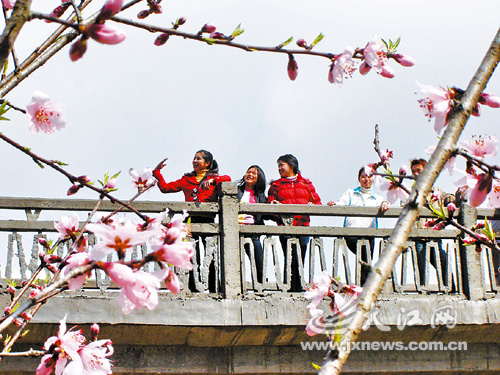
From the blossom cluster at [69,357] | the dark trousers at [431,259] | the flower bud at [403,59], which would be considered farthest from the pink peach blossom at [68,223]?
the dark trousers at [431,259]

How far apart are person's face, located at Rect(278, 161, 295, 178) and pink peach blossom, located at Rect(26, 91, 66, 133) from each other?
4.06 meters

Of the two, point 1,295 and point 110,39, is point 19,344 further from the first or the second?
point 110,39

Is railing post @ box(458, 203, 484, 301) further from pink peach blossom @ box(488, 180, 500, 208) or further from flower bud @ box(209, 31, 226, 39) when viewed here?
flower bud @ box(209, 31, 226, 39)

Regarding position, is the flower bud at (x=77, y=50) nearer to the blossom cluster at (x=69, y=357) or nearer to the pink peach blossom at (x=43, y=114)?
the blossom cluster at (x=69, y=357)

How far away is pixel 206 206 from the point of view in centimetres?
677

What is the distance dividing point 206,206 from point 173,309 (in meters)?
1.03

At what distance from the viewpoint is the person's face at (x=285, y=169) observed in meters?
7.01

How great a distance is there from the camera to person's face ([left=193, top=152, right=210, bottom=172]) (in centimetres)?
692

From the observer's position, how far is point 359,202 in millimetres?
7367

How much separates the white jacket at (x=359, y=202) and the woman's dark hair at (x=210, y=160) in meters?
1.33

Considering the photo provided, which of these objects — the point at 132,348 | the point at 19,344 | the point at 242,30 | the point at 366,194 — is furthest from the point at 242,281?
the point at 242,30

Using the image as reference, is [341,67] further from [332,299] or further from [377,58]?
[332,299]

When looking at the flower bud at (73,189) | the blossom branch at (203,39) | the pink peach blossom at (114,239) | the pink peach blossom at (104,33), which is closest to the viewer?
the pink peach blossom at (104,33)

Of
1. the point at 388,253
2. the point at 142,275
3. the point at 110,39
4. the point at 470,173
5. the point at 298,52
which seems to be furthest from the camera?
the point at 298,52
